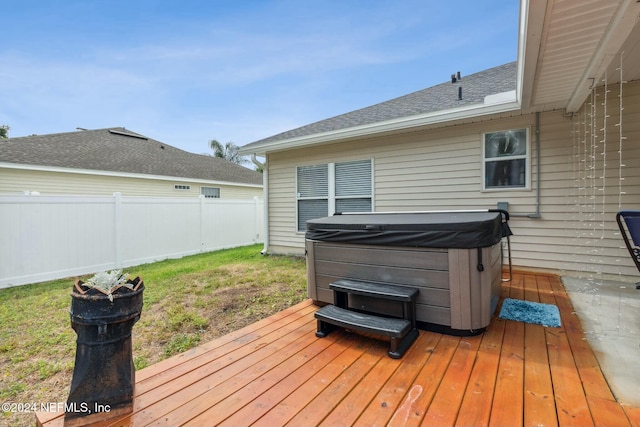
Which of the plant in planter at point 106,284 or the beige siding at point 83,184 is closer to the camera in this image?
the plant in planter at point 106,284

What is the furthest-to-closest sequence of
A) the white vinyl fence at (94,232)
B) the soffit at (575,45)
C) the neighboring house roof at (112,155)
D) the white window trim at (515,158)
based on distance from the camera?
the neighboring house roof at (112,155)
the white vinyl fence at (94,232)
the white window trim at (515,158)
the soffit at (575,45)

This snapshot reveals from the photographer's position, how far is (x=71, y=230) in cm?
526

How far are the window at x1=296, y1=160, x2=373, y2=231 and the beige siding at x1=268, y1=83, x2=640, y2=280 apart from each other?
0.30 metres

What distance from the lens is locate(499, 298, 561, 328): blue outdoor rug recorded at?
8.16 ft

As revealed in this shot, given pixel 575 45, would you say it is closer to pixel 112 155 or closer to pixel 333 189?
pixel 333 189

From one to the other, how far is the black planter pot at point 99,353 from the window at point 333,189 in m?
3.98

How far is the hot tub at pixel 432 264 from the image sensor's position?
2.11 m

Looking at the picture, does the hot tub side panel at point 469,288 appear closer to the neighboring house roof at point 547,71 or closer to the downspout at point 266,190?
the neighboring house roof at point 547,71

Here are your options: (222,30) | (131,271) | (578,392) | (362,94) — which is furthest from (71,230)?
(362,94)

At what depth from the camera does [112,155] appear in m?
9.84

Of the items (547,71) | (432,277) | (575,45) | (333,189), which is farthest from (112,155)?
(575,45)

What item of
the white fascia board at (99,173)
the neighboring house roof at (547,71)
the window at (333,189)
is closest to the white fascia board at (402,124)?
the neighboring house roof at (547,71)

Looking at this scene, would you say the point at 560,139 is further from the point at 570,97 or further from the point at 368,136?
the point at 368,136

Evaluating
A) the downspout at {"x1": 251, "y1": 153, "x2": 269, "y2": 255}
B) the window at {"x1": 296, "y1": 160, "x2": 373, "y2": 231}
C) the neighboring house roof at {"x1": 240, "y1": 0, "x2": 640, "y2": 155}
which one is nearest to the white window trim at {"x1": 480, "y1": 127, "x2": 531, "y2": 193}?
the neighboring house roof at {"x1": 240, "y1": 0, "x2": 640, "y2": 155}
